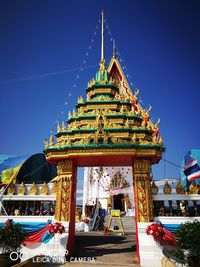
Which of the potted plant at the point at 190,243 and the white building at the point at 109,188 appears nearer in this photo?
the potted plant at the point at 190,243

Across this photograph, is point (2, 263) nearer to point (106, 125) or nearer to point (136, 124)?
point (106, 125)

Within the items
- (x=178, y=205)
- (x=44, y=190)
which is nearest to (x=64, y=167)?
(x=44, y=190)

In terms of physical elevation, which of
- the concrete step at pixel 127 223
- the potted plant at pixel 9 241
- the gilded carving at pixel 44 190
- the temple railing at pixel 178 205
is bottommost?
the concrete step at pixel 127 223

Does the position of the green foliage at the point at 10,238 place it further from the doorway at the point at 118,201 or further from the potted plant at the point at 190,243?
the doorway at the point at 118,201

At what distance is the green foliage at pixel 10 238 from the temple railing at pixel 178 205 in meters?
5.90

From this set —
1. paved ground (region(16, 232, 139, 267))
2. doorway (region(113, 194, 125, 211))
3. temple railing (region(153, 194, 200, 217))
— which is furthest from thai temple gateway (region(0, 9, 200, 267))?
doorway (region(113, 194, 125, 211))

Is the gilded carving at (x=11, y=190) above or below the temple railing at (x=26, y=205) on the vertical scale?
above

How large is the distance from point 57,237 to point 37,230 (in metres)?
0.96

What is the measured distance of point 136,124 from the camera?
11.8m

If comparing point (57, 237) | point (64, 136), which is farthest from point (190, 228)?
point (64, 136)

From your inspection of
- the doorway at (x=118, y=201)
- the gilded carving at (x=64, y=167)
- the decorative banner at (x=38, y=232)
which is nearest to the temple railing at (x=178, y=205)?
the gilded carving at (x=64, y=167)

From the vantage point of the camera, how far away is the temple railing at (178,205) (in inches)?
393

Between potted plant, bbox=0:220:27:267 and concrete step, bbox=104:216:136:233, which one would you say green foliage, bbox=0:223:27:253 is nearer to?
potted plant, bbox=0:220:27:267

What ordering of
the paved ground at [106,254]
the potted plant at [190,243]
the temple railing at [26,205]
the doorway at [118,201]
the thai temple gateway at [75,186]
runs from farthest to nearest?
the doorway at [118,201] < the temple railing at [26,205] < the thai temple gateway at [75,186] < the paved ground at [106,254] < the potted plant at [190,243]
